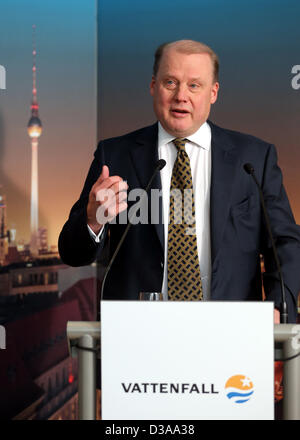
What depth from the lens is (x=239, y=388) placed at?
1.33 m

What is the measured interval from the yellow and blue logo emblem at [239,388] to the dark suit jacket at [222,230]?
67 cm

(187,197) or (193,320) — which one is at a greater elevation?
(187,197)

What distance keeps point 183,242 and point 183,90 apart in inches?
21.2

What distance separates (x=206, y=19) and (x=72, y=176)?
3.67ft

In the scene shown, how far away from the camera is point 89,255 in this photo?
2.08m

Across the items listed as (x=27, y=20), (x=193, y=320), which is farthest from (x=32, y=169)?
(x=193, y=320)

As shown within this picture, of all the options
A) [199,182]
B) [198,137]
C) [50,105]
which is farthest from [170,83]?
[50,105]

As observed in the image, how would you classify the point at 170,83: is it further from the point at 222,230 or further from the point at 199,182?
the point at 222,230

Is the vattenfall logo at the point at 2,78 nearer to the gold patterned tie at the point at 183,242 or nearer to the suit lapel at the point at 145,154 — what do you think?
the suit lapel at the point at 145,154

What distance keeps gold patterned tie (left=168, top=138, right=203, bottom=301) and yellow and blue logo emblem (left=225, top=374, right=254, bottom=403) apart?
0.73m

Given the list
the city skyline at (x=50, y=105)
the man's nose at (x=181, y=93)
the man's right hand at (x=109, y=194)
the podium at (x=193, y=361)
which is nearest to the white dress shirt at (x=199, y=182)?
the man's nose at (x=181, y=93)

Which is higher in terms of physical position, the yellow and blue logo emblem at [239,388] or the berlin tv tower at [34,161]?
the berlin tv tower at [34,161]

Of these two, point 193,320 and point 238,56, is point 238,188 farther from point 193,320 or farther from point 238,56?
point 238,56

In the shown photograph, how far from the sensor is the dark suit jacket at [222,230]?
2084mm
